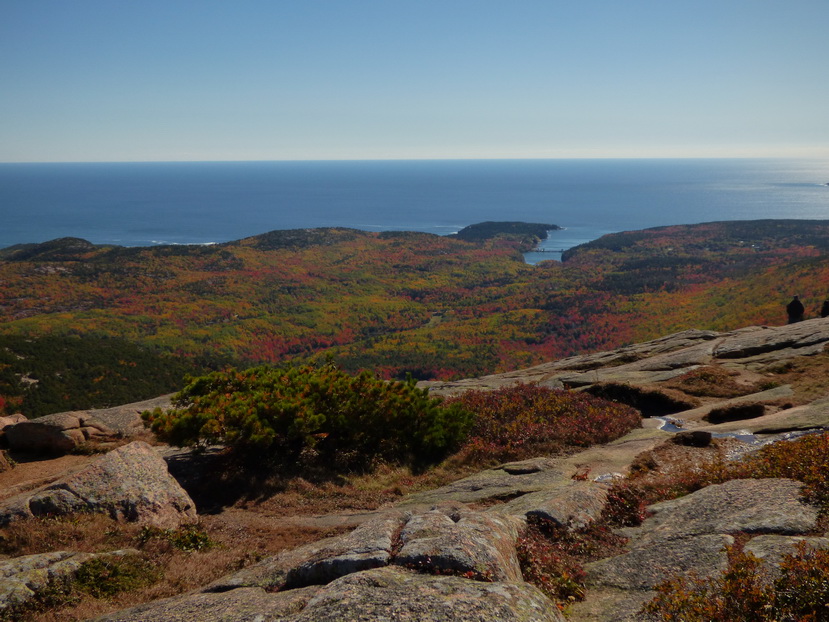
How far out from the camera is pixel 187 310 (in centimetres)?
10356

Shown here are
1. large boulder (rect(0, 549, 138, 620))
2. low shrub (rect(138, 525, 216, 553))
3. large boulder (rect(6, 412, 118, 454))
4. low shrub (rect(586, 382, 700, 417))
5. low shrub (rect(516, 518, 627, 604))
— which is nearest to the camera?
low shrub (rect(516, 518, 627, 604))

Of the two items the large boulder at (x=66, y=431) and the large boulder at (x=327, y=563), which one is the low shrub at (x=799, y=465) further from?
the large boulder at (x=66, y=431)

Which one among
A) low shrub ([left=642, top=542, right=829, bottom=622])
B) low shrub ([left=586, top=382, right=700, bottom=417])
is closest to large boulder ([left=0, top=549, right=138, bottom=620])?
low shrub ([left=642, top=542, right=829, bottom=622])

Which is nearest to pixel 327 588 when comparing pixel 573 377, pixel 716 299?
pixel 573 377

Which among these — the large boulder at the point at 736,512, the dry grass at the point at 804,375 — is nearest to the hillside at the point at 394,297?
the large boulder at the point at 736,512

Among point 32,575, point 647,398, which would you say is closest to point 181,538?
point 32,575

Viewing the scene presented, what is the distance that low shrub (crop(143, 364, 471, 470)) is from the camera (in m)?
14.2

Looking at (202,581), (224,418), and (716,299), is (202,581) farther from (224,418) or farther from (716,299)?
(716,299)

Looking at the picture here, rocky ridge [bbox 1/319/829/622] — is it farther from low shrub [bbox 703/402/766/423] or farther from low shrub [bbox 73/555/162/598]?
low shrub [bbox 703/402/766/423]

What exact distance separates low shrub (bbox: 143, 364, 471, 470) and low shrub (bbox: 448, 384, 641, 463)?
99 centimetres

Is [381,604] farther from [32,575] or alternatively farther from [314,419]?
[314,419]

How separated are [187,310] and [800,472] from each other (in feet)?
355

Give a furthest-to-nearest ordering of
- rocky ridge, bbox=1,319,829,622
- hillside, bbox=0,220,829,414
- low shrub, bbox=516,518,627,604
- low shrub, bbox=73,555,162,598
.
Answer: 1. hillside, bbox=0,220,829,414
2. low shrub, bbox=73,555,162,598
3. low shrub, bbox=516,518,627,604
4. rocky ridge, bbox=1,319,829,622

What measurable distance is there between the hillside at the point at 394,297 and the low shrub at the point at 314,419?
33.7 m
